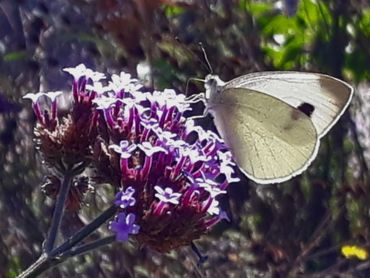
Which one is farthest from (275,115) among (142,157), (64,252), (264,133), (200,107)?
(64,252)

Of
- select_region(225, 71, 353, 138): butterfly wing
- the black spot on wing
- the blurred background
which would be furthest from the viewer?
the blurred background

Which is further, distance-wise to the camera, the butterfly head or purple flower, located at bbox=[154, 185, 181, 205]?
the butterfly head

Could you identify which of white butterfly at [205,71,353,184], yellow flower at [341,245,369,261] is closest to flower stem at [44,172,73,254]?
white butterfly at [205,71,353,184]

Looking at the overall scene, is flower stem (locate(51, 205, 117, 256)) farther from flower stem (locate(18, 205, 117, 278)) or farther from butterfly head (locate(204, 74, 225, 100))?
butterfly head (locate(204, 74, 225, 100))

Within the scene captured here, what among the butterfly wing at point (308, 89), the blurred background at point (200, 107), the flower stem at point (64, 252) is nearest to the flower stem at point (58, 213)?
the flower stem at point (64, 252)

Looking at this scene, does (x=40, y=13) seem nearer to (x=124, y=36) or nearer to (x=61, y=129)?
(x=124, y=36)

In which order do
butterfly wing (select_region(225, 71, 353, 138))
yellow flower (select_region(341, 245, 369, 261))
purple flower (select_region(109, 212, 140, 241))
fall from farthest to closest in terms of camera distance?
yellow flower (select_region(341, 245, 369, 261)), butterfly wing (select_region(225, 71, 353, 138)), purple flower (select_region(109, 212, 140, 241))
